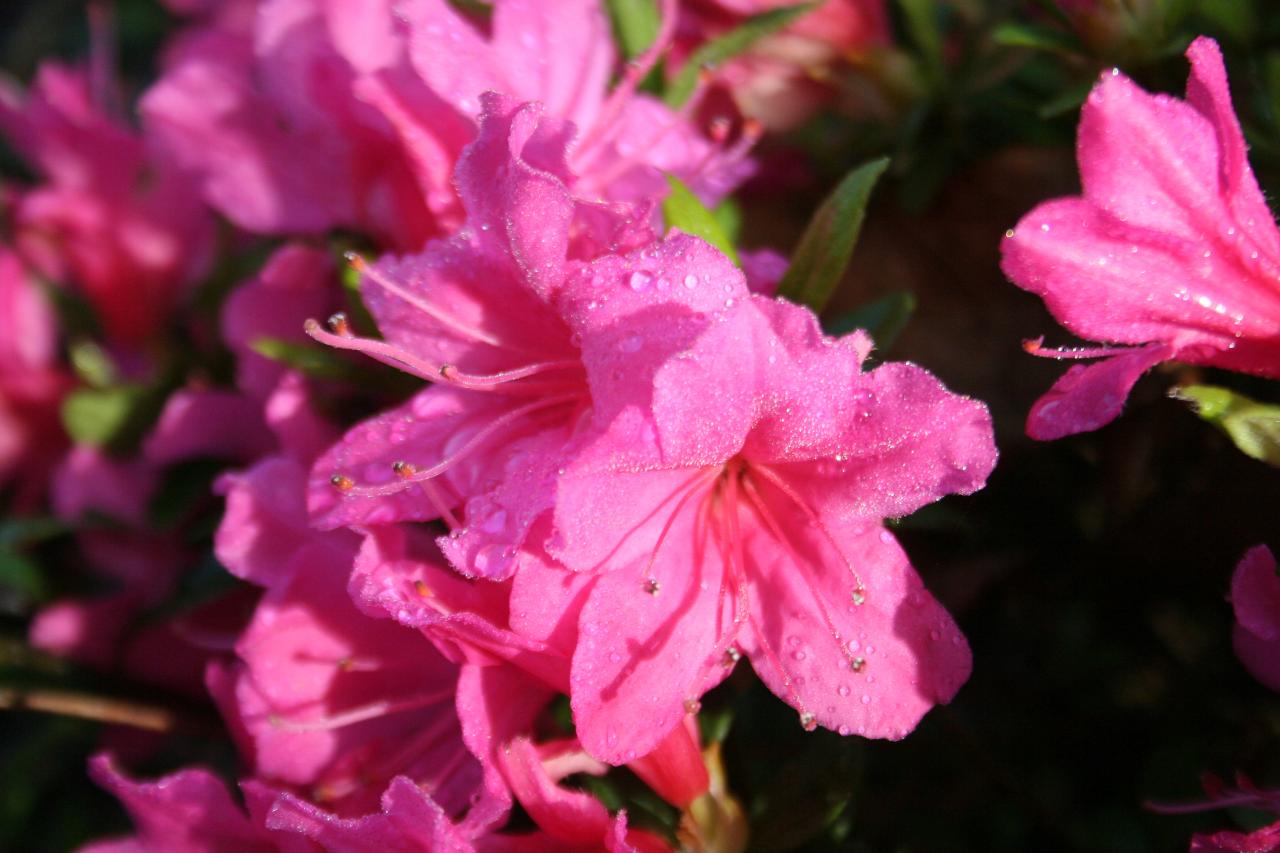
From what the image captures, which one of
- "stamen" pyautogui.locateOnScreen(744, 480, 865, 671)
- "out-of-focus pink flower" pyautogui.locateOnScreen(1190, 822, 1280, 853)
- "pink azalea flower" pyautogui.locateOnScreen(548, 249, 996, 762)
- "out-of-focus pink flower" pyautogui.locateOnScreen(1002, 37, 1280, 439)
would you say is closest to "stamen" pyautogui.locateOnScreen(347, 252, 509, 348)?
"pink azalea flower" pyautogui.locateOnScreen(548, 249, 996, 762)

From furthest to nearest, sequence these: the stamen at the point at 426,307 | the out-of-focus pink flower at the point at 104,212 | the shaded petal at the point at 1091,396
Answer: the out-of-focus pink flower at the point at 104,212 → the stamen at the point at 426,307 → the shaded petal at the point at 1091,396

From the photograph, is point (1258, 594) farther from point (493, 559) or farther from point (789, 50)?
point (789, 50)

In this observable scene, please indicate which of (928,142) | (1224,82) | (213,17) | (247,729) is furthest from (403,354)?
(213,17)

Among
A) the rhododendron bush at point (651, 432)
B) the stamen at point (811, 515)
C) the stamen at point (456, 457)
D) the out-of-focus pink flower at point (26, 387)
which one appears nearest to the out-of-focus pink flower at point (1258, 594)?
the rhododendron bush at point (651, 432)

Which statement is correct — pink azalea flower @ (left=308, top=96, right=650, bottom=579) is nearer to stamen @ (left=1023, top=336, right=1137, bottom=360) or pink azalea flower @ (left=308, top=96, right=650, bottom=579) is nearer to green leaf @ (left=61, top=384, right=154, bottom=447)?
stamen @ (left=1023, top=336, right=1137, bottom=360)

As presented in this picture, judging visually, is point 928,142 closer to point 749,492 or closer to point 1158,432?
point 1158,432

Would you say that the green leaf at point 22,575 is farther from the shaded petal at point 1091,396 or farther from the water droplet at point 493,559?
the shaded petal at point 1091,396
